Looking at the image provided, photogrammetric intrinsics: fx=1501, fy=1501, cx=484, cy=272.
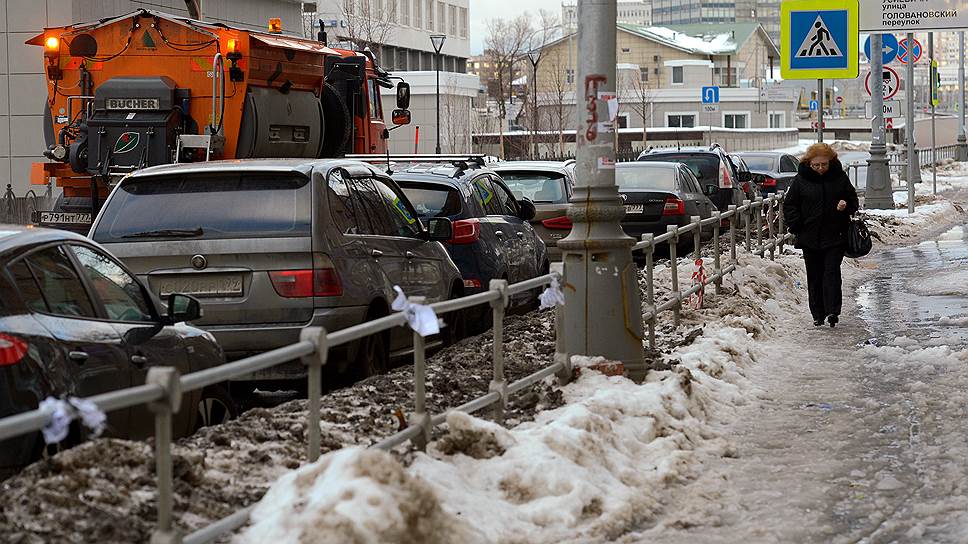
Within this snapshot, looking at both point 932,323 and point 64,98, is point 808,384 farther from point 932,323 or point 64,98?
point 64,98

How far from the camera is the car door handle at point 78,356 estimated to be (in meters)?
6.35

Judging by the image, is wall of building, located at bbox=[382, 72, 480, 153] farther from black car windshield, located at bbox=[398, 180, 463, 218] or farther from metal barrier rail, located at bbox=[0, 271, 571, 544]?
metal barrier rail, located at bbox=[0, 271, 571, 544]

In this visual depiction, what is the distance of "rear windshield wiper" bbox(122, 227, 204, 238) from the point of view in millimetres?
9492

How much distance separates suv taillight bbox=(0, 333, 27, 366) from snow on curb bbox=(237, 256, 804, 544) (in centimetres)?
123

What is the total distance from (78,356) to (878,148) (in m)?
29.3

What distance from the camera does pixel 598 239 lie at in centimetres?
939

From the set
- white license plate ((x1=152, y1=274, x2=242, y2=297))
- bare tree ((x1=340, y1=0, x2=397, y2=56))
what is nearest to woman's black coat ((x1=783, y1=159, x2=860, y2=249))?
white license plate ((x1=152, y1=274, x2=242, y2=297))

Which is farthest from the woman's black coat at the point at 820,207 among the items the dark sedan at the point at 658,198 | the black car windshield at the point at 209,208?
the dark sedan at the point at 658,198

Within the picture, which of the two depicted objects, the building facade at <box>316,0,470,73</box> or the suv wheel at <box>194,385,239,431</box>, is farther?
the building facade at <box>316,0,470,73</box>

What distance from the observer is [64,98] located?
17.9 meters

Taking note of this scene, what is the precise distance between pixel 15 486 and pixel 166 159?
39.5 ft

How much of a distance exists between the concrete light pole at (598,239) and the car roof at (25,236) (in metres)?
3.50

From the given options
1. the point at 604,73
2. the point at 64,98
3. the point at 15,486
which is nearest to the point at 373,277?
the point at 604,73

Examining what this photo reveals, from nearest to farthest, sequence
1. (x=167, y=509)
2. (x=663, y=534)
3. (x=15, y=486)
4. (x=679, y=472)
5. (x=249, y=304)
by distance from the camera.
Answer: (x=167, y=509)
(x=15, y=486)
(x=663, y=534)
(x=679, y=472)
(x=249, y=304)
